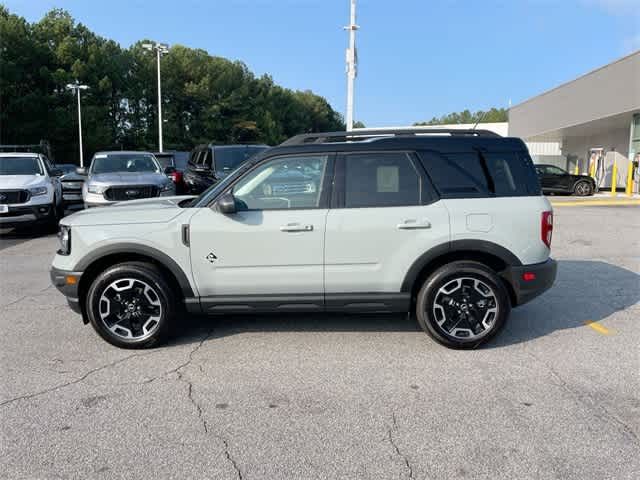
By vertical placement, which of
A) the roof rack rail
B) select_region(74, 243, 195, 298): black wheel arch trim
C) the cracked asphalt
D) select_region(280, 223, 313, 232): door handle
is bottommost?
the cracked asphalt

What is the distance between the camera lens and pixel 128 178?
11.3 meters

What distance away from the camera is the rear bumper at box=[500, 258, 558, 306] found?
4383mm

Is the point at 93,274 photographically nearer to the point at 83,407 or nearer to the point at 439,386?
the point at 83,407

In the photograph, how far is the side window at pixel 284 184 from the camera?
4391 mm

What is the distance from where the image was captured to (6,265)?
8.17m

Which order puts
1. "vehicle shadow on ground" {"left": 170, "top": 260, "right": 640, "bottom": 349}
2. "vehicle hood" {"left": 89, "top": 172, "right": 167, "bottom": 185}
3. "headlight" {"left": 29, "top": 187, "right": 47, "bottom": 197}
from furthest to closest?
"vehicle hood" {"left": 89, "top": 172, "right": 167, "bottom": 185}, "headlight" {"left": 29, "top": 187, "right": 47, "bottom": 197}, "vehicle shadow on ground" {"left": 170, "top": 260, "right": 640, "bottom": 349}

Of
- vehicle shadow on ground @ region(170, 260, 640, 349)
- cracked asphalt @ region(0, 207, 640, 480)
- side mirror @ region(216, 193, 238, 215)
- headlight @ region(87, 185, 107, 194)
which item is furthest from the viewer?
headlight @ region(87, 185, 107, 194)

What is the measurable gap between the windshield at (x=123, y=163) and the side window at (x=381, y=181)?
29.5 ft

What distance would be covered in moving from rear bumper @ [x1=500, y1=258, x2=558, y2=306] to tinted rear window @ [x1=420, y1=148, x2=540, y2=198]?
0.65 m

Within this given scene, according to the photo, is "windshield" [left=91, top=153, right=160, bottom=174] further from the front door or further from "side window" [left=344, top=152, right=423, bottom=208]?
"side window" [left=344, top=152, right=423, bottom=208]

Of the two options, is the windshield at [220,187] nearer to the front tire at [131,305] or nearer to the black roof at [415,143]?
the black roof at [415,143]

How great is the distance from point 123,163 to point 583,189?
19811mm

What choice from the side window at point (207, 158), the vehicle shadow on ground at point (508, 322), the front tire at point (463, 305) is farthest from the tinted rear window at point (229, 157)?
the front tire at point (463, 305)

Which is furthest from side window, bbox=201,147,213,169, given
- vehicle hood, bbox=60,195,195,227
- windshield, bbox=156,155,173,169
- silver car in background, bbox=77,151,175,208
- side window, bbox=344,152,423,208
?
side window, bbox=344,152,423,208
